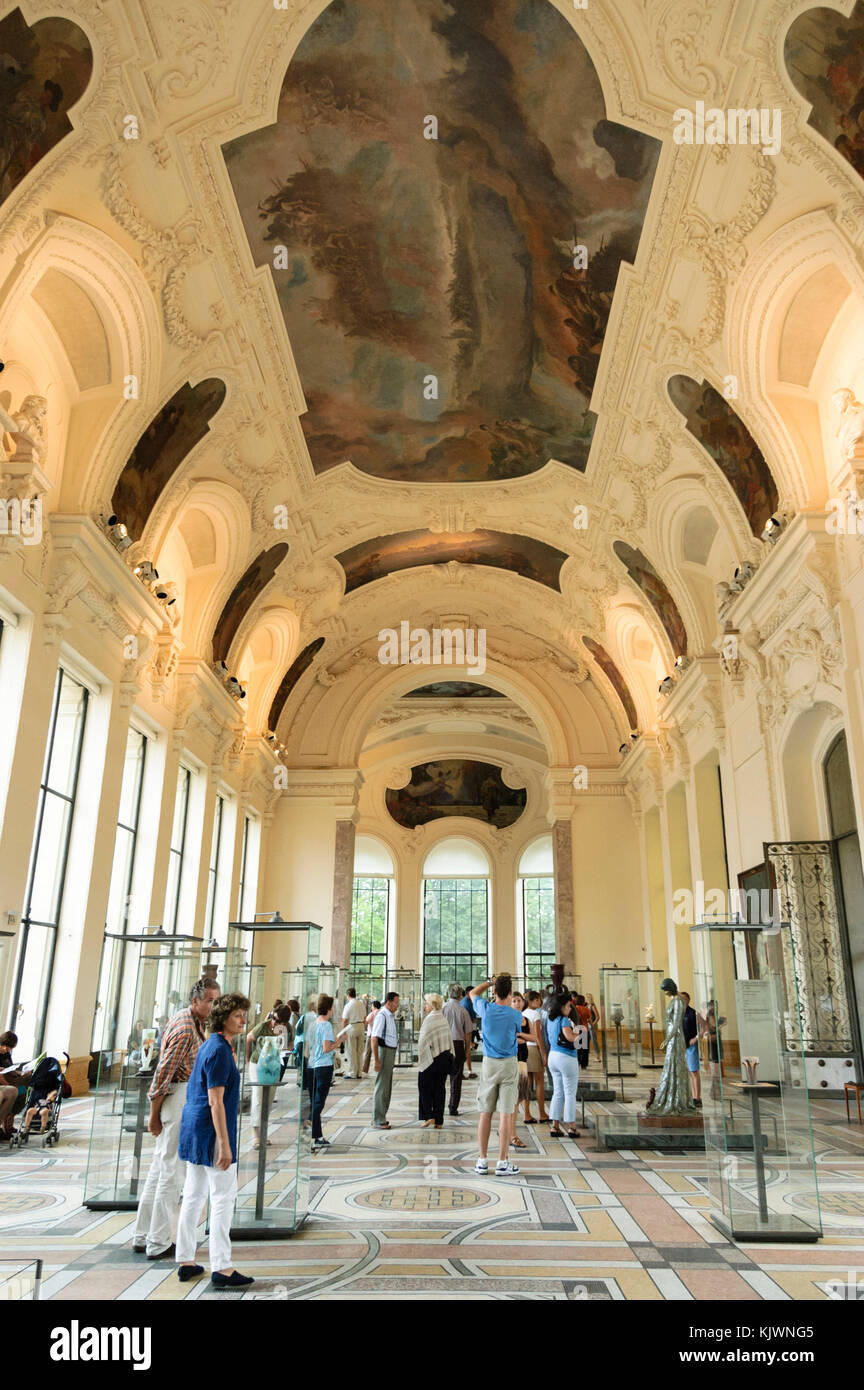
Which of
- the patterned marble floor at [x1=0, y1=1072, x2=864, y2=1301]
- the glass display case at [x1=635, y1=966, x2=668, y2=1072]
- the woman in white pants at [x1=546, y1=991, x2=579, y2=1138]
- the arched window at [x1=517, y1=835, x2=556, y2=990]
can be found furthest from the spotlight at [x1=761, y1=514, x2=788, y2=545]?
the arched window at [x1=517, y1=835, x2=556, y2=990]

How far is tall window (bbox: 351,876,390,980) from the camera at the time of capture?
117ft

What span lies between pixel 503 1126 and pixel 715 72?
10616 millimetres

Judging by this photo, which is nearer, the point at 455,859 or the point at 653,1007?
the point at 653,1007

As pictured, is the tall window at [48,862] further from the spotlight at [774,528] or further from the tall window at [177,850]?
the spotlight at [774,528]

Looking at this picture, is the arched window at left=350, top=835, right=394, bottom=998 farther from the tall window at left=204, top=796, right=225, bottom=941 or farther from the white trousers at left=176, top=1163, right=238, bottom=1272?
the white trousers at left=176, top=1163, right=238, bottom=1272

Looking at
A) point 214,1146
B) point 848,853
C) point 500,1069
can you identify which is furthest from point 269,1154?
point 848,853

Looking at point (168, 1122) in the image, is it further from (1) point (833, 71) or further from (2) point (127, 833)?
(2) point (127, 833)

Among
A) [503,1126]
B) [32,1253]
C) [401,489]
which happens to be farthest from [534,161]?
[32,1253]

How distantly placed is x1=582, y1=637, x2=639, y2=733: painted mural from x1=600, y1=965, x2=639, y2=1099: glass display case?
392 inches

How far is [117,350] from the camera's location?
1241 cm

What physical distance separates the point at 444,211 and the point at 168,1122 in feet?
38.8

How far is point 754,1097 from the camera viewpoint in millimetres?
6141

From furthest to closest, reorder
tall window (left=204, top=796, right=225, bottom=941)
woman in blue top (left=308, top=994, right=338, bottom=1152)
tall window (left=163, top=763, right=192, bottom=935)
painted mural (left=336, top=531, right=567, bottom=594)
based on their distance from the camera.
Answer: painted mural (left=336, top=531, right=567, bottom=594) < tall window (left=204, top=796, right=225, bottom=941) < tall window (left=163, top=763, right=192, bottom=935) < woman in blue top (left=308, top=994, right=338, bottom=1152)
